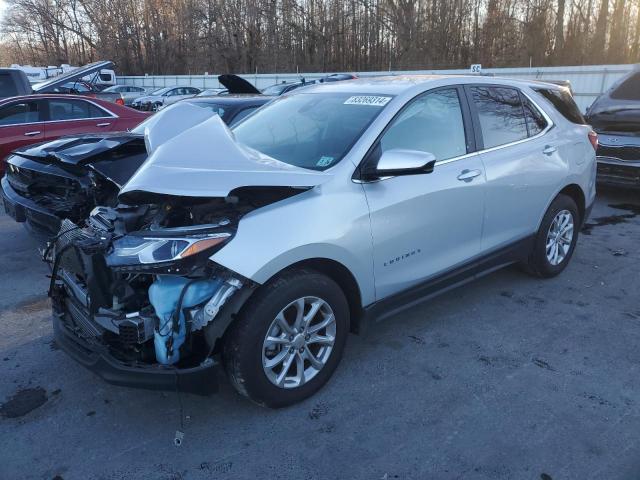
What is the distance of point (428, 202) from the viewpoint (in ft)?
11.3

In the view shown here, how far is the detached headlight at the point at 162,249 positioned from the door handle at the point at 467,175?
1818 mm

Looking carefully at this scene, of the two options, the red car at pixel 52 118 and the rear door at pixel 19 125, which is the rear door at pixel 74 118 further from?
the rear door at pixel 19 125

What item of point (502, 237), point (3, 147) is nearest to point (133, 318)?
point (502, 237)

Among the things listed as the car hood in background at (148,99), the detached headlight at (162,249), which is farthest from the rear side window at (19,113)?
the car hood in background at (148,99)

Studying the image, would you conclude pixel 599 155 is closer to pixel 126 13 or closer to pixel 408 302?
pixel 408 302

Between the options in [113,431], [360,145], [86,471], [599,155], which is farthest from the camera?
[599,155]

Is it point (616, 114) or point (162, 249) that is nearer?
point (162, 249)

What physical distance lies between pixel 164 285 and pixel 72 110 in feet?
23.8

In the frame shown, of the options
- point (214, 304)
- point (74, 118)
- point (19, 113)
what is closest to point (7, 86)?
point (19, 113)

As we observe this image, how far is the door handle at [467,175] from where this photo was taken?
3.67m

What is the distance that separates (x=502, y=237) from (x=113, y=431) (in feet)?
10.0

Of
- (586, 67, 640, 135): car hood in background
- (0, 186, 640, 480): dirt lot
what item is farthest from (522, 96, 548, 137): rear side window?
(586, 67, 640, 135): car hood in background

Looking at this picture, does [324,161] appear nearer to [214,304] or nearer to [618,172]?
[214,304]

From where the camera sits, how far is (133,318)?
2627mm
